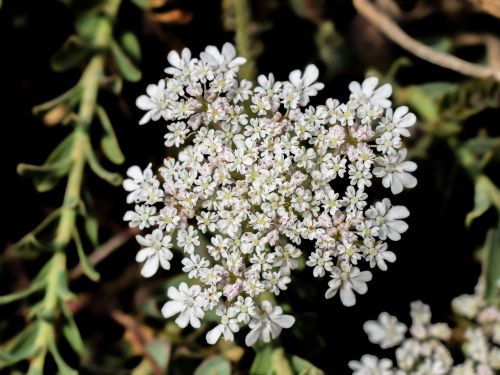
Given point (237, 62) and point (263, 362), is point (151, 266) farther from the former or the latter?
point (237, 62)

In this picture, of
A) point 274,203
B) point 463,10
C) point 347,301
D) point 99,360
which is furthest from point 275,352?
point 463,10

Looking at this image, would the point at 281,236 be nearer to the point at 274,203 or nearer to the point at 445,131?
the point at 274,203

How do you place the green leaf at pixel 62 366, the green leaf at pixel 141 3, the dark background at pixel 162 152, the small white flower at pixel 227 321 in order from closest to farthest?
the small white flower at pixel 227 321 < the green leaf at pixel 62 366 < the green leaf at pixel 141 3 < the dark background at pixel 162 152

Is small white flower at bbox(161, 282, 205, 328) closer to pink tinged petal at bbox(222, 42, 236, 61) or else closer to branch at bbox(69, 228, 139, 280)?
pink tinged petal at bbox(222, 42, 236, 61)

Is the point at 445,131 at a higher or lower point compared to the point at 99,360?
higher

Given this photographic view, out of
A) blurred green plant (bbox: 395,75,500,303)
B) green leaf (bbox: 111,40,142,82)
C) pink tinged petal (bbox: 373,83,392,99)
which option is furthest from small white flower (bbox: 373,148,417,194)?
green leaf (bbox: 111,40,142,82)

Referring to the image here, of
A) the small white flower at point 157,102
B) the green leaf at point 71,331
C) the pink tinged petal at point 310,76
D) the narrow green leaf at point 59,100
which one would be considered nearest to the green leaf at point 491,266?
the pink tinged petal at point 310,76

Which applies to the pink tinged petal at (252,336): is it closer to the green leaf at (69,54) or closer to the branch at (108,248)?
the branch at (108,248)
